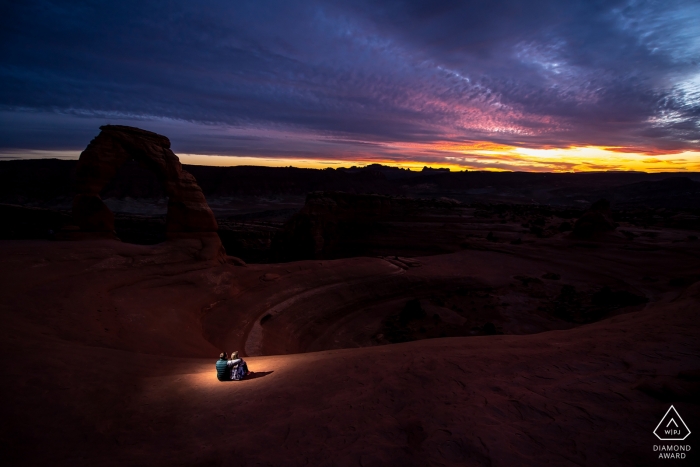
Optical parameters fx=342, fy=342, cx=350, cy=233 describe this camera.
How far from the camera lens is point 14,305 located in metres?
7.39

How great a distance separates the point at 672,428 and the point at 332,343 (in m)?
11.0

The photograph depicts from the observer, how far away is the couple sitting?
5.86 m

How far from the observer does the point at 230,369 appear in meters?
5.96

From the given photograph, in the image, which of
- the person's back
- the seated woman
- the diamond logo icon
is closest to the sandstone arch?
the seated woman

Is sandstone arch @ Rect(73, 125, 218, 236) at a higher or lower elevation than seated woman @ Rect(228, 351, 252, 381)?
higher

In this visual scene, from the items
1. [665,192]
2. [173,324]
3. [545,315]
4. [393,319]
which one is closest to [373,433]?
[173,324]

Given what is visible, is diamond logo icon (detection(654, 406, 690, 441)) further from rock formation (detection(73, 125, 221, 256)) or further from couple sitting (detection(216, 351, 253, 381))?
rock formation (detection(73, 125, 221, 256))

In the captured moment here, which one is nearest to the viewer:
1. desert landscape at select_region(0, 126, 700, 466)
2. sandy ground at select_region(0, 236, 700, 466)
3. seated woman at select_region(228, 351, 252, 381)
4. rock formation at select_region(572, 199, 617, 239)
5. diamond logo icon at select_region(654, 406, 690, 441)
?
diamond logo icon at select_region(654, 406, 690, 441)

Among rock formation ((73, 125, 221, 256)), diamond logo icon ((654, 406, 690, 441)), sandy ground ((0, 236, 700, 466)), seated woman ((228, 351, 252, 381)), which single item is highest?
rock formation ((73, 125, 221, 256))

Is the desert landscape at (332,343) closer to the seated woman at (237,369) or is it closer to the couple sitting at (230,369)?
the couple sitting at (230,369)

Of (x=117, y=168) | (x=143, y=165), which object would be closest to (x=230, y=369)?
(x=117, y=168)

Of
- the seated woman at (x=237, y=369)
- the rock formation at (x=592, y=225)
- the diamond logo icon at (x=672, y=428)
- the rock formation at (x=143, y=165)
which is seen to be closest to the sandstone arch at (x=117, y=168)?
the rock formation at (x=143, y=165)

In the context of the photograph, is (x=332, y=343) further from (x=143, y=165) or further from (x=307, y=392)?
(x=143, y=165)

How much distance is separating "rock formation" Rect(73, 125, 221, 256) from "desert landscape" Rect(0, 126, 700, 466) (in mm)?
74
